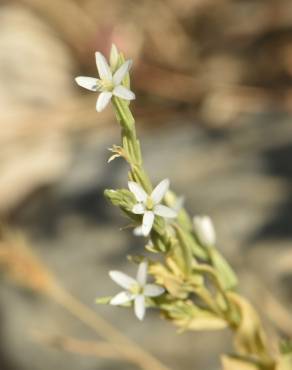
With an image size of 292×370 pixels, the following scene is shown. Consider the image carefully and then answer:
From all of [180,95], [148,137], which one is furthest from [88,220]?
[180,95]

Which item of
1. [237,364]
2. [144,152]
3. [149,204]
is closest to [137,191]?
[149,204]

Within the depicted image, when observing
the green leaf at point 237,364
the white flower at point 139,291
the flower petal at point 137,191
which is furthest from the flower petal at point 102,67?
the green leaf at point 237,364

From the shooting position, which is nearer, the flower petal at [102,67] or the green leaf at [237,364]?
the flower petal at [102,67]

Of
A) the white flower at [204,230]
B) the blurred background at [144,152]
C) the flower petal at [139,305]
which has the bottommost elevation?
the flower petal at [139,305]

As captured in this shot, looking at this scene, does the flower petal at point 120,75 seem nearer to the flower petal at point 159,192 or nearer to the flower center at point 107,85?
the flower center at point 107,85

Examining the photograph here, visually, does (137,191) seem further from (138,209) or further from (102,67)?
(102,67)

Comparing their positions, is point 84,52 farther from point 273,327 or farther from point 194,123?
point 273,327
